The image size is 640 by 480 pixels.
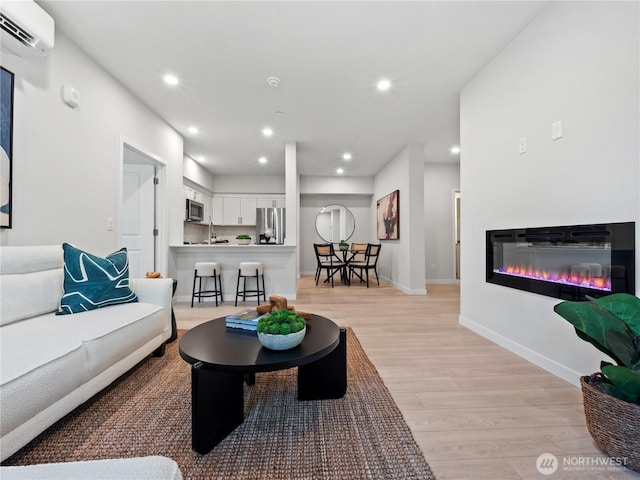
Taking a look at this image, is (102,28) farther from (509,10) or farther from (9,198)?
(509,10)

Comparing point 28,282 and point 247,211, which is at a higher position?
point 247,211

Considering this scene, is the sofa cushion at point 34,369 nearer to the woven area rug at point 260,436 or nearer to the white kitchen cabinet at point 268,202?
the woven area rug at point 260,436

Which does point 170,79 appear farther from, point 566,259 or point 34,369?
point 566,259

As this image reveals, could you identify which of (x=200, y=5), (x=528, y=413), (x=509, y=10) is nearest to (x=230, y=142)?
(x=200, y=5)

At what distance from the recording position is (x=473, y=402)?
1669 millimetres

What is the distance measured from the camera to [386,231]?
6164 mm

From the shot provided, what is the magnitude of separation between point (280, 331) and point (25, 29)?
2.52 metres

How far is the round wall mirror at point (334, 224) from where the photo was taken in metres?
7.70

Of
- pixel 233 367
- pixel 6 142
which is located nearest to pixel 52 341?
pixel 233 367

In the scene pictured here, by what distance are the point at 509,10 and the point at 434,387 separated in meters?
2.72

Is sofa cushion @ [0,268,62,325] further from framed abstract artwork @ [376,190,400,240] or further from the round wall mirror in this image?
the round wall mirror

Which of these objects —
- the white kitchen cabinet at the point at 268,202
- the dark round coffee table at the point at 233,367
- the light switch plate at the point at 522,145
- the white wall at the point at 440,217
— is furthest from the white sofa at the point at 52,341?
the white wall at the point at 440,217

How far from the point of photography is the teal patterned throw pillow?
1923 mm

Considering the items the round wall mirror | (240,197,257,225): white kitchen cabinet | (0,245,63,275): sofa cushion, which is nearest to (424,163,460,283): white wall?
the round wall mirror
